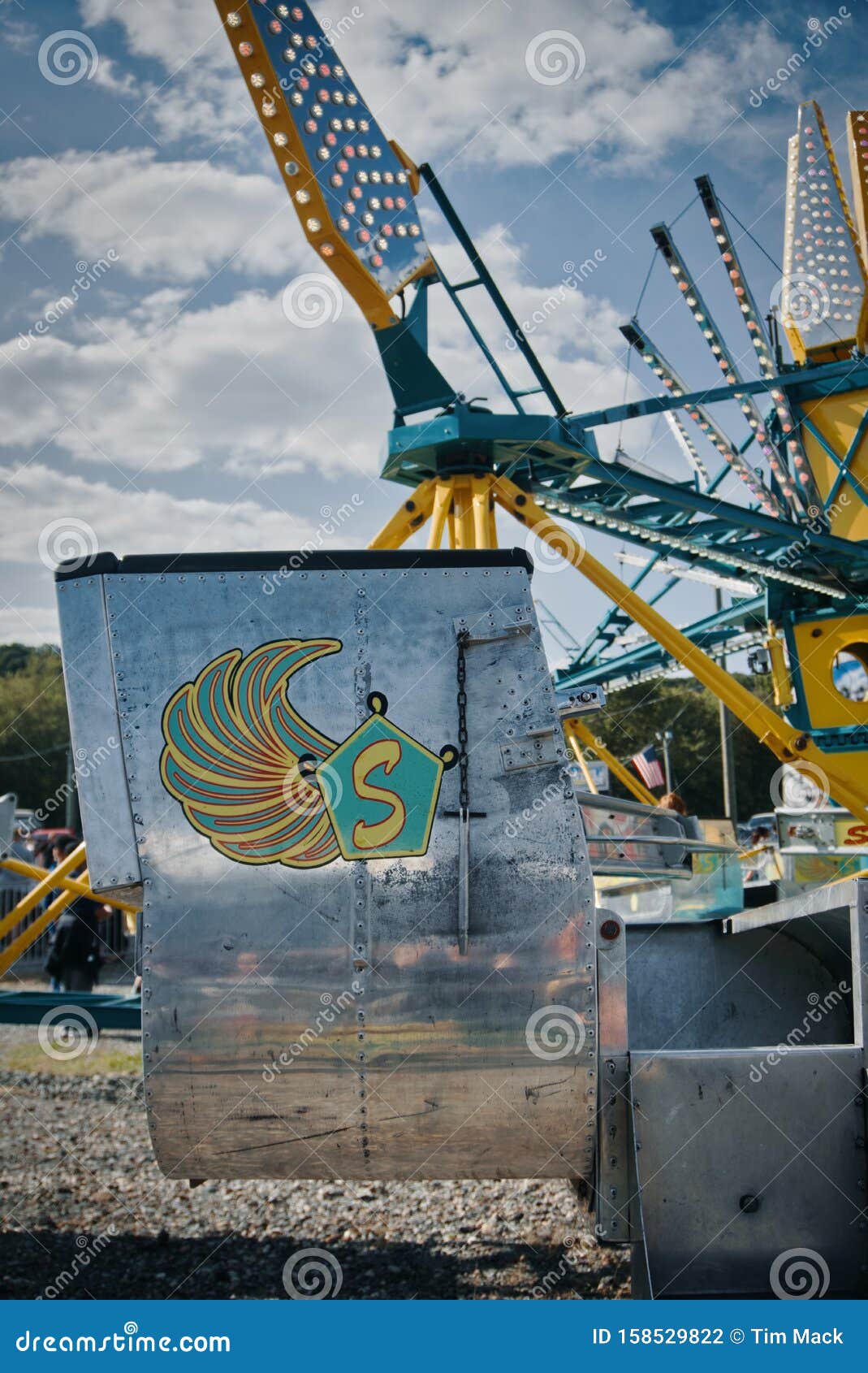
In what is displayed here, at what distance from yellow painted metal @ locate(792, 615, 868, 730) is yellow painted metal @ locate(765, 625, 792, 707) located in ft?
0.70

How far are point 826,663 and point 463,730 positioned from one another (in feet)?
33.7

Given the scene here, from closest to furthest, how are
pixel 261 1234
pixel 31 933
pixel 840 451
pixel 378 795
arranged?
pixel 378 795
pixel 31 933
pixel 261 1234
pixel 840 451

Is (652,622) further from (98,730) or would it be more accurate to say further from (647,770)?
(647,770)

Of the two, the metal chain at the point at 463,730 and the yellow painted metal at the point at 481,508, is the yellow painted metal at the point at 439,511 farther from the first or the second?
the metal chain at the point at 463,730

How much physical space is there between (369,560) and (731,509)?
22.1ft

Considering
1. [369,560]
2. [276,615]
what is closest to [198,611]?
[276,615]

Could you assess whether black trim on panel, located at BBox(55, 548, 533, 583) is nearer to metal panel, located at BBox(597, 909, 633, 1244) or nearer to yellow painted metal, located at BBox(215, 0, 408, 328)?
metal panel, located at BBox(597, 909, 633, 1244)

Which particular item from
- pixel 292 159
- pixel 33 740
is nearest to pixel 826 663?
pixel 292 159

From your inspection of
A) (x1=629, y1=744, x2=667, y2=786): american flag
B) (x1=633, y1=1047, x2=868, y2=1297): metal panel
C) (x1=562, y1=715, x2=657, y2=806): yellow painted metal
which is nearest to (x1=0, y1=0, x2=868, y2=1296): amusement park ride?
(x1=633, y1=1047, x2=868, y2=1297): metal panel

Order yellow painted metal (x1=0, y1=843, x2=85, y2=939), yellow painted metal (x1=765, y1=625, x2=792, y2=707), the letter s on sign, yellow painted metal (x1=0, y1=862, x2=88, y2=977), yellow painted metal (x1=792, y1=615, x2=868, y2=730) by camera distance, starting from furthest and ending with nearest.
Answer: yellow painted metal (x1=765, y1=625, x2=792, y2=707) < yellow painted metal (x1=792, y1=615, x2=868, y2=730) < yellow painted metal (x1=0, y1=843, x2=85, y2=939) < yellow painted metal (x1=0, y1=862, x2=88, y2=977) < the letter s on sign

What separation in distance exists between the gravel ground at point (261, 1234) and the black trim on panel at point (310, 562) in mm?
3068

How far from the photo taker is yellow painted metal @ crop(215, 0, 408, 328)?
6383 millimetres

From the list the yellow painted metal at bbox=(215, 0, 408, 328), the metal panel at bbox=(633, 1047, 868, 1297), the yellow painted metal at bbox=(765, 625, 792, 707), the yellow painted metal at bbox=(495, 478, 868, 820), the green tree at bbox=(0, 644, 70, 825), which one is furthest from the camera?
the green tree at bbox=(0, 644, 70, 825)

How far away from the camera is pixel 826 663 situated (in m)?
12.7
